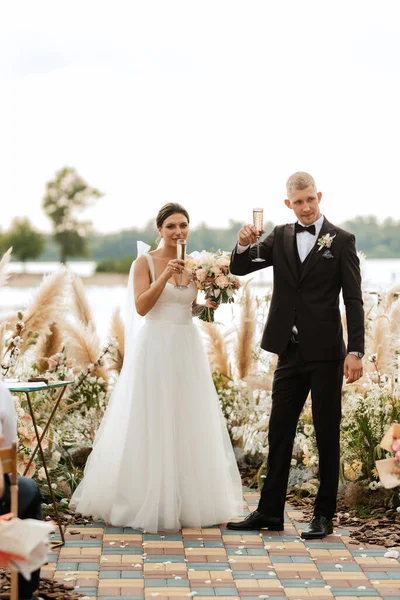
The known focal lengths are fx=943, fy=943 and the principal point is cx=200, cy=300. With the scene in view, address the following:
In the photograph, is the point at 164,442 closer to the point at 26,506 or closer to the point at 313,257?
the point at 313,257

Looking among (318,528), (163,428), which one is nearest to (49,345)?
(163,428)

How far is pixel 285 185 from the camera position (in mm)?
5227

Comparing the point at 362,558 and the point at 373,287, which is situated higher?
the point at 373,287

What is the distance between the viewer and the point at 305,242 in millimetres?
5266

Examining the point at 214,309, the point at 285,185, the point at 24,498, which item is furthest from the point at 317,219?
the point at 24,498

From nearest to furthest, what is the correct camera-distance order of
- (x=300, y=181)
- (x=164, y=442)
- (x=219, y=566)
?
(x=219, y=566), (x=300, y=181), (x=164, y=442)

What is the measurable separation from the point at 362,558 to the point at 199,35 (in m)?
4.19

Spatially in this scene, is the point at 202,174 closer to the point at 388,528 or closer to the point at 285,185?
the point at 285,185

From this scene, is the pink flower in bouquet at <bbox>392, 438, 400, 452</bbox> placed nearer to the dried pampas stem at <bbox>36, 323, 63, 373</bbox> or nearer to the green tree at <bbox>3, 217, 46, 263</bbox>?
the dried pampas stem at <bbox>36, 323, 63, 373</bbox>

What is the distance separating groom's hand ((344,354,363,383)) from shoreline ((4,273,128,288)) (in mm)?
2436

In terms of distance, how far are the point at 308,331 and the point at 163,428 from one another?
3.47ft

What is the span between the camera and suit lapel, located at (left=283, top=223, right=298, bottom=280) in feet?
17.1

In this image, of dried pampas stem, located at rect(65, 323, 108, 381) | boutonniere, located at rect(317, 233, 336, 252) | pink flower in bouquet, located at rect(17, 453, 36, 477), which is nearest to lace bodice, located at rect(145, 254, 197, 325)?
boutonniere, located at rect(317, 233, 336, 252)

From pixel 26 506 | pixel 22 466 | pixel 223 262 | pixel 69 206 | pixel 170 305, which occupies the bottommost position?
pixel 22 466
